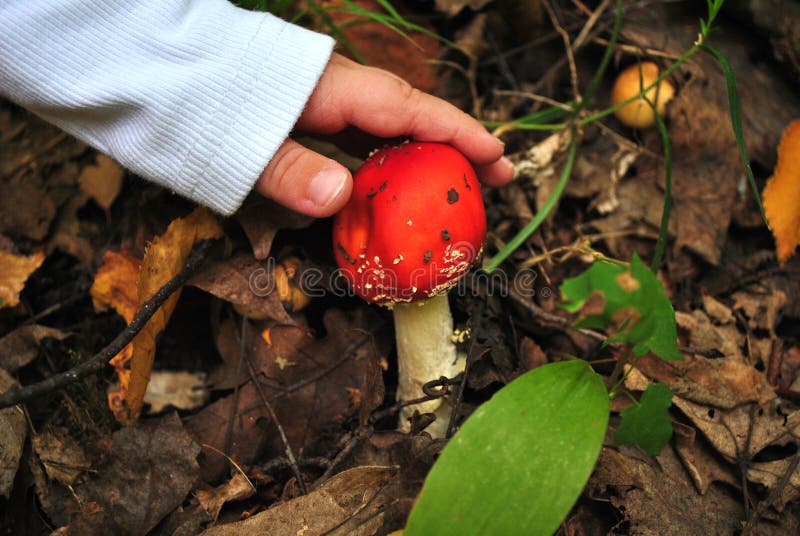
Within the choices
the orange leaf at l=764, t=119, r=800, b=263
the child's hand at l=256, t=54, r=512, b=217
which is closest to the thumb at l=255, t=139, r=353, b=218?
the child's hand at l=256, t=54, r=512, b=217

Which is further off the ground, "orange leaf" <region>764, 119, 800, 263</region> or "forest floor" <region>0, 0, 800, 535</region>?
"orange leaf" <region>764, 119, 800, 263</region>

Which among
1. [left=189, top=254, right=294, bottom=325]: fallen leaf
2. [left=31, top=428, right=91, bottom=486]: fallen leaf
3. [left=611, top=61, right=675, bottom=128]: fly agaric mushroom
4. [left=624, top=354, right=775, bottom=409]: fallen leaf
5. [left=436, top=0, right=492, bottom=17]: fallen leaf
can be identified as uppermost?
[left=436, top=0, right=492, bottom=17]: fallen leaf

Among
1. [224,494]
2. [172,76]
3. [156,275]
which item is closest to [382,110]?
[172,76]

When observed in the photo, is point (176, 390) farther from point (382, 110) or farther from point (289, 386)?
point (382, 110)

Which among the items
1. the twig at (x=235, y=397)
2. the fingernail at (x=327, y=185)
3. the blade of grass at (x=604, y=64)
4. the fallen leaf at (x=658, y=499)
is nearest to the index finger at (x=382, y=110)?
the fingernail at (x=327, y=185)

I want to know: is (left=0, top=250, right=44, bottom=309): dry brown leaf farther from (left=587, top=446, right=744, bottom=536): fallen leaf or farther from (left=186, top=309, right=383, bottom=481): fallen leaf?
(left=587, top=446, right=744, bottom=536): fallen leaf

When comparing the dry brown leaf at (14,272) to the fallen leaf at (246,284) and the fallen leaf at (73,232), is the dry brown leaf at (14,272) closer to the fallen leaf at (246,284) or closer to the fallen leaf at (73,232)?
the fallen leaf at (73,232)

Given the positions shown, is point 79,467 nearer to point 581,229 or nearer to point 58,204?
point 58,204
